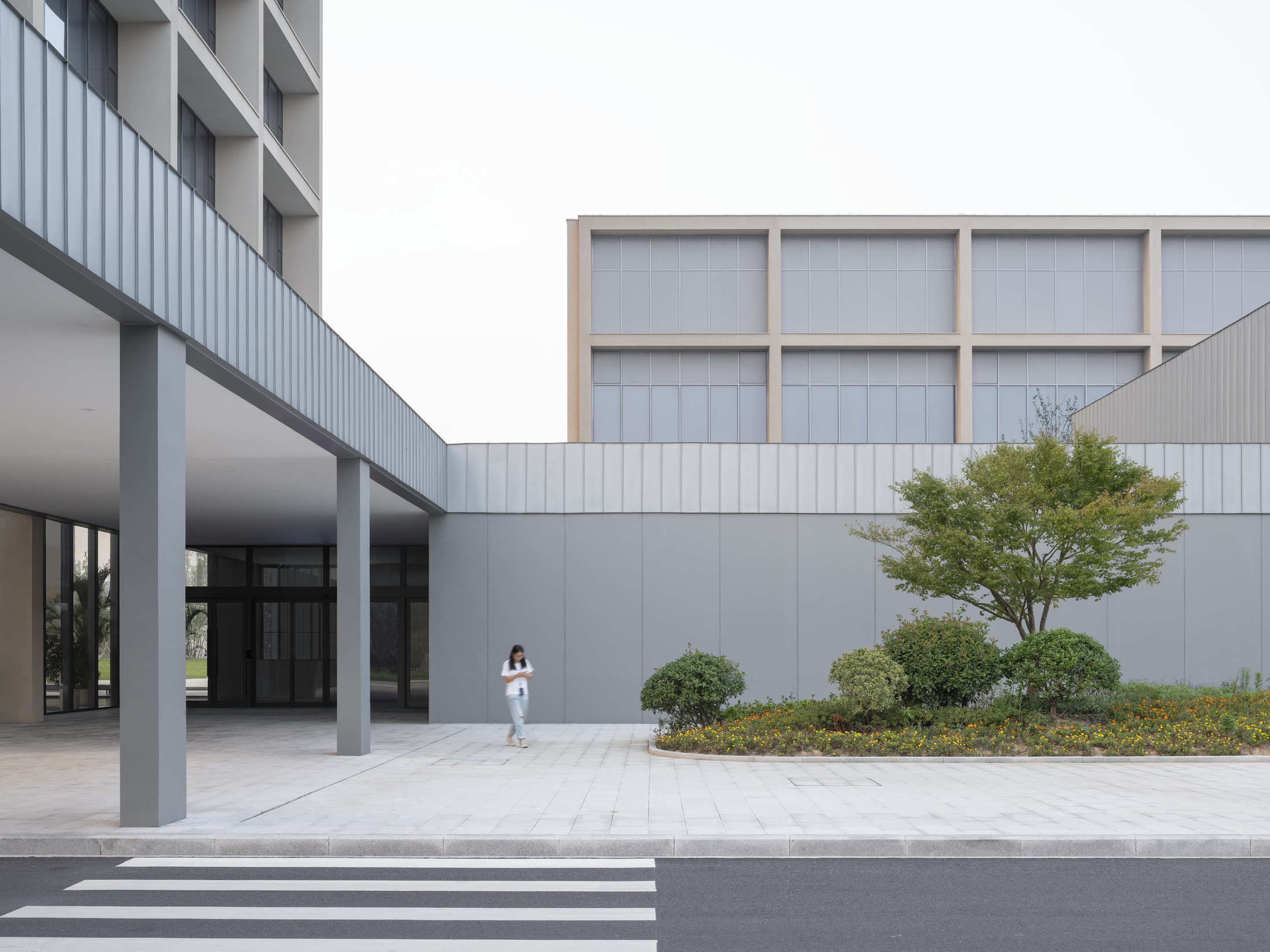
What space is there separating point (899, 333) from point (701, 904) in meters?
38.1

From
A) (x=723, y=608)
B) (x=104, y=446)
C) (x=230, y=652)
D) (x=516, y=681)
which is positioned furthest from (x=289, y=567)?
(x=104, y=446)

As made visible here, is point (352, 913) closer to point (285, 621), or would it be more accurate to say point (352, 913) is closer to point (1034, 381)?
point (285, 621)

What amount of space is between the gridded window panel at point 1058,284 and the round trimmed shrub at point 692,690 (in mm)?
30866

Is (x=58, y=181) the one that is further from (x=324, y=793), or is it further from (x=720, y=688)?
(x=720, y=688)

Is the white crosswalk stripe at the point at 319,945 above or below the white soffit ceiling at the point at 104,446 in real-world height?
below

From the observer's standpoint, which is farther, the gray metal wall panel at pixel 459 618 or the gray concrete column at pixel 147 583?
the gray metal wall panel at pixel 459 618

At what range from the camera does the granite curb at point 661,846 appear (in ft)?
27.6

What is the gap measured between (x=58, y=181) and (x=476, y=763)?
9305mm

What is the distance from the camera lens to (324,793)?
36.7ft

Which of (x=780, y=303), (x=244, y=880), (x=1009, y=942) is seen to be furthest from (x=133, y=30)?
(x=780, y=303)

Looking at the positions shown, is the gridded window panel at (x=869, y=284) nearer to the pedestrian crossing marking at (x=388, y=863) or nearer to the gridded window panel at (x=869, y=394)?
the gridded window panel at (x=869, y=394)

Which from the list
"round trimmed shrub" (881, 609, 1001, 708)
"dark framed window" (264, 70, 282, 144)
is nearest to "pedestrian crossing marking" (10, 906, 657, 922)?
"round trimmed shrub" (881, 609, 1001, 708)

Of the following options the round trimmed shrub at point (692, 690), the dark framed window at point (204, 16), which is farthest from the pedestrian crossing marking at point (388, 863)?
the dark framed window at point (204, 16)

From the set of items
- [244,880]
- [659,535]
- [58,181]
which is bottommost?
[244,880]
